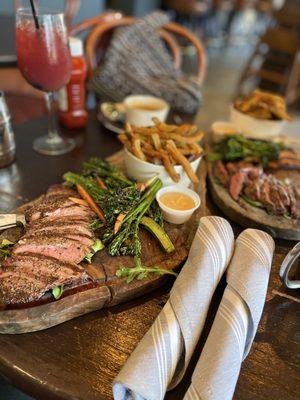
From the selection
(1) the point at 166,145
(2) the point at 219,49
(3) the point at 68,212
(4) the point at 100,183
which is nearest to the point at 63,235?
(3) the point at 68,212

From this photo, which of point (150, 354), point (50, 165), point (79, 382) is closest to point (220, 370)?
point (150, 354)

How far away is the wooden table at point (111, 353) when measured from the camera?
82 centimetres

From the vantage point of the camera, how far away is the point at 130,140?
1.45 metres

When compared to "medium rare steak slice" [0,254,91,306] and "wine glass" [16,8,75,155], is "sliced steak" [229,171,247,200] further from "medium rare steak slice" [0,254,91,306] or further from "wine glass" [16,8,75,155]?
"wine glass" [16,8,75,155]

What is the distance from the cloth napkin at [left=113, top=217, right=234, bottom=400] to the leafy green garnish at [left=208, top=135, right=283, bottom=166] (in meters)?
0.69

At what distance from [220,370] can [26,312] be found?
50 cm

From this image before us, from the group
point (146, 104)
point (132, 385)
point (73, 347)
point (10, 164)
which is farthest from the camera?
point (146, 104)

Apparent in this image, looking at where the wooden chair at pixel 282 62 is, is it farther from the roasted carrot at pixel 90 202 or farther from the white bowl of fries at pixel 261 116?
the roasted carrot at pixel 90 202

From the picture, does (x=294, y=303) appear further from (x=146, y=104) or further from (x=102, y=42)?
(x=102, y=42)

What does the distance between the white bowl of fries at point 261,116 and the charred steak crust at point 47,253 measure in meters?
1.08

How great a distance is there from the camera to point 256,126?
183 centimetres

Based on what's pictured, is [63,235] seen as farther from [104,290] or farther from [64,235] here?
[104,290]

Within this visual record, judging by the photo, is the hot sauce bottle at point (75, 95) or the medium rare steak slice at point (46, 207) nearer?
the medium rare steak slice at point (46, 207)

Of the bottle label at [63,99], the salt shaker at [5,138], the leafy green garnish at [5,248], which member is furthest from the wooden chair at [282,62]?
the leafy green garnish at [5,248]
